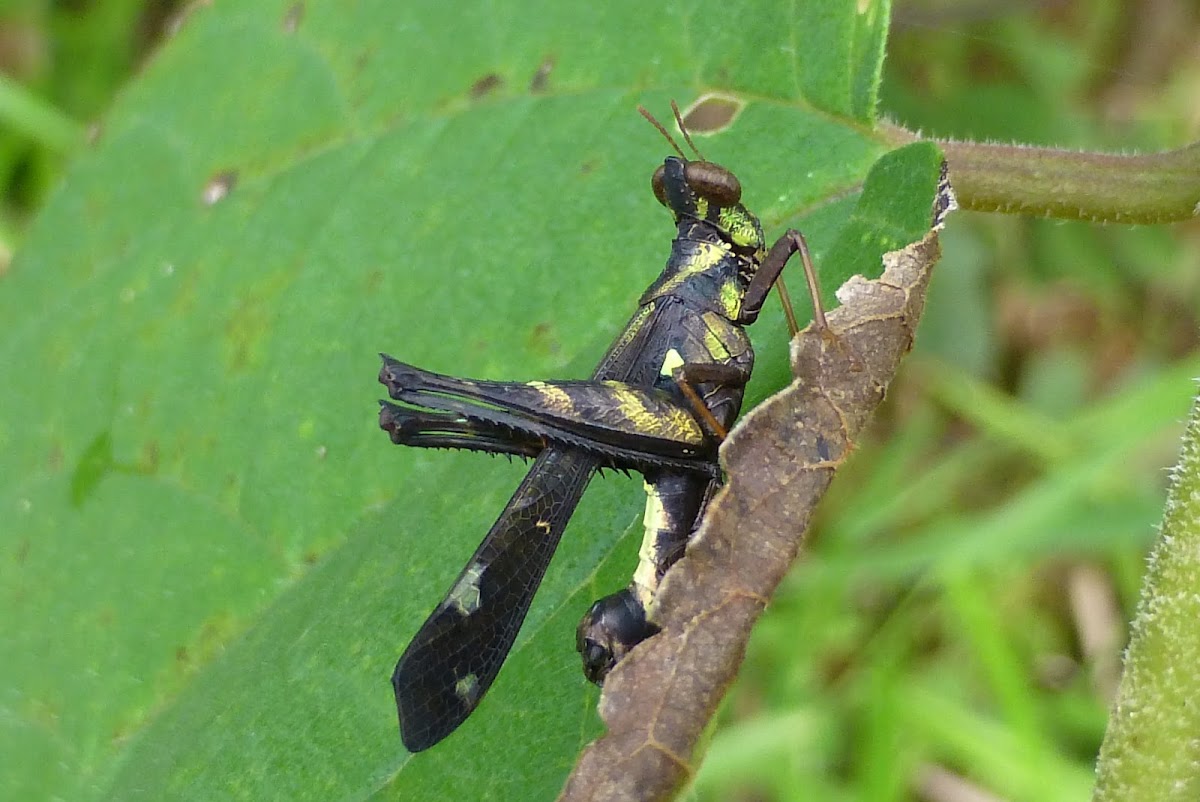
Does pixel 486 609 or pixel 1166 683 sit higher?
pixel 1166 683

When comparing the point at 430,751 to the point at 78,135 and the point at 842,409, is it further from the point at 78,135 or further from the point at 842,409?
the point at 78,135

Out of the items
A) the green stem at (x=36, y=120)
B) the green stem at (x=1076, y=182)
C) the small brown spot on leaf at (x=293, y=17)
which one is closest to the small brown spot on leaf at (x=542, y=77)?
the small brown spot on leaf at (x=293, y=17)

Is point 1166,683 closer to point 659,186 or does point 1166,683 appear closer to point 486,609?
point 486,609

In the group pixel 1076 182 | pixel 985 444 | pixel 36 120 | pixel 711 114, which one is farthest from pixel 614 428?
pixel 36 120

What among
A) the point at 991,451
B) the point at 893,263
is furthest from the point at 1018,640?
the point at 893,263

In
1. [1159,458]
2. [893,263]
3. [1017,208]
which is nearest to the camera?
[893,263]
